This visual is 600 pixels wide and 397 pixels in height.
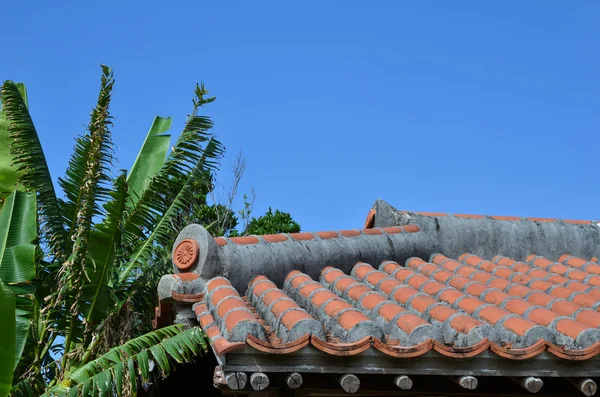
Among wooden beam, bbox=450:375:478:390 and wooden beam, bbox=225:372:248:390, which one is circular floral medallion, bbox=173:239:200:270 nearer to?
wooden beam, bbox=225:372:248:390

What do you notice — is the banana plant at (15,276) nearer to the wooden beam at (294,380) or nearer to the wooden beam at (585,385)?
the wooden beam at (294,380)

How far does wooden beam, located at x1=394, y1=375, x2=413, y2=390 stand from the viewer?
4.07m

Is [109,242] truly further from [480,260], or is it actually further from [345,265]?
[480,260]

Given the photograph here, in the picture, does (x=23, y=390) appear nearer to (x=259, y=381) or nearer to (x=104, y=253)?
(x=104, y=253)

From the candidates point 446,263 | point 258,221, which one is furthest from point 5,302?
point 258,221

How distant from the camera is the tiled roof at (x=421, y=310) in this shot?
4.12 meters

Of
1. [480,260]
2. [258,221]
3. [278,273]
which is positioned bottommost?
[278,273]

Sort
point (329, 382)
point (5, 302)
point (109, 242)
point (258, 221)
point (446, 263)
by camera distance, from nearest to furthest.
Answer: point (329, 382), point (5, 302), point (446, 263), point (109, 242), point (258, 221)

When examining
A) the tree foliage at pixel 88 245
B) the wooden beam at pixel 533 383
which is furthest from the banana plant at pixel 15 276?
the wooden beam at pixel 533 383

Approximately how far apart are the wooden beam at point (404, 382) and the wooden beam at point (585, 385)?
0.97 metres

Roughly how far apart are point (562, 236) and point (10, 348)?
5136 millimetres

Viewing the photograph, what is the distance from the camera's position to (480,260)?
267 inches

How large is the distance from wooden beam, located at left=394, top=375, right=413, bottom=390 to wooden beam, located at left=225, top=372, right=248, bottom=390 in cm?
85

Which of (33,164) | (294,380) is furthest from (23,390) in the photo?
(294,380)
